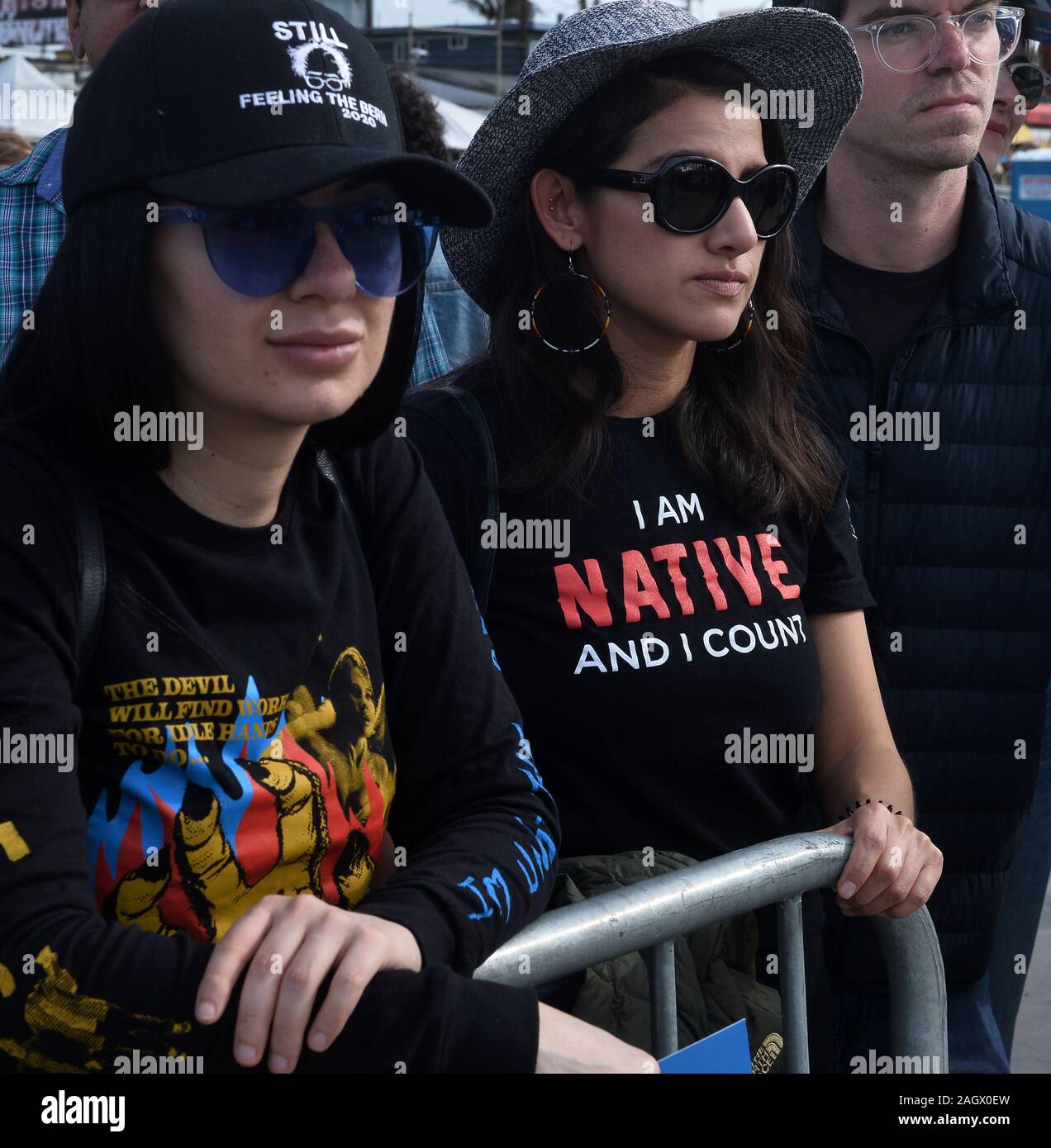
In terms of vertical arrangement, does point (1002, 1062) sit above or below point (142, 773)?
below

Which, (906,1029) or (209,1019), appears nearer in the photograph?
(209,1019)

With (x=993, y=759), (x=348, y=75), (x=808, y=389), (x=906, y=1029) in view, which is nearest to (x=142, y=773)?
(x=348, y=75)

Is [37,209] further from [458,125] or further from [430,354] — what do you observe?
[458,125]

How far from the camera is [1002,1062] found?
2936 millimetres

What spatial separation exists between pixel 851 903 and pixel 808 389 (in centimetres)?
116

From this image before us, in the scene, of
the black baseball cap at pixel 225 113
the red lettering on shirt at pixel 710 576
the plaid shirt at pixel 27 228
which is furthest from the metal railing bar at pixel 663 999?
the plaid shirt at pixel 27 228

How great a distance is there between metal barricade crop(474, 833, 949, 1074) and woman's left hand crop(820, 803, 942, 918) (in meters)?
0.02

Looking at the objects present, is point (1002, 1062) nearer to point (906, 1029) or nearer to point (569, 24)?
point (906, 1029)

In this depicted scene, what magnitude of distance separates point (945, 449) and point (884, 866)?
1.16 meters

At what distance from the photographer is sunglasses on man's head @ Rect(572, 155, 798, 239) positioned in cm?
220

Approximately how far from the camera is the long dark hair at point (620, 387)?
2246 millimetres

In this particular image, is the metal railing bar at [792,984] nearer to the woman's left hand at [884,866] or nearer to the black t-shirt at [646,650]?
the woman's left hand at [884,866]

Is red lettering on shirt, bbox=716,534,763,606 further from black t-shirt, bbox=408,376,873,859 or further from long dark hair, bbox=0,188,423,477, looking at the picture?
long dark hair, bbox=0,188,423,477

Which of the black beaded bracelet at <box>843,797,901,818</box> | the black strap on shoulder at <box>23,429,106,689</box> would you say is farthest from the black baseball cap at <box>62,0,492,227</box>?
the black beaded bracelet at <box>843,797,901,818</box>
